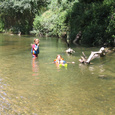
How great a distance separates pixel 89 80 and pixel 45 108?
3631 millimetres

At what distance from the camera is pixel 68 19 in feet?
105

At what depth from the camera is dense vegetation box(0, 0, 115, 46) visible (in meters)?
22.9

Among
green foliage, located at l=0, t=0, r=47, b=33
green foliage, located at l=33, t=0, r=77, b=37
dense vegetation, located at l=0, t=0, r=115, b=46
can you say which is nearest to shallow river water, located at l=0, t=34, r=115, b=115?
dense vegetation, located at l=0, t=0, r=115, b=46

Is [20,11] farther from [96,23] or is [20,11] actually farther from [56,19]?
[96,23]

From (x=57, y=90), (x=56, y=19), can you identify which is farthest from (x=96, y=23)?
(x=57, y=90)

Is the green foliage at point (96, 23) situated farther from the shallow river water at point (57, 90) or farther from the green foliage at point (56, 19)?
the shallow river water at point (57, 90)

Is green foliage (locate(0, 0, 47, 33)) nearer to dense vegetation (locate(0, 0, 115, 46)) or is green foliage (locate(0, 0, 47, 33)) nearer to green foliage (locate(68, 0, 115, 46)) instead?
dense vegetation (locate(0, 0, 115, 46))

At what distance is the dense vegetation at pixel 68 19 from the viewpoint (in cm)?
2292

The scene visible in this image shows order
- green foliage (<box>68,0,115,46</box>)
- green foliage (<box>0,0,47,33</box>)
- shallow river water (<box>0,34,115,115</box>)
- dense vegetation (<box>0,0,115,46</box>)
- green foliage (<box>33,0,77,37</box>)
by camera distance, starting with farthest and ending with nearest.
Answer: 1. green foliage (<box>0,0,47,33</box>)
2. green foliage (<box>33,0,77,37</box>)
3. dense vegetation (<box>0,0,115,46</box>)
4. green foliage (<box>68,0,115,46</box>)
5. shallow river water (<box>0,34,115,115</box>)

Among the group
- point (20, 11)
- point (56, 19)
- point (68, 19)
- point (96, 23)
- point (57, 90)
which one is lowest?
point (57, 90)

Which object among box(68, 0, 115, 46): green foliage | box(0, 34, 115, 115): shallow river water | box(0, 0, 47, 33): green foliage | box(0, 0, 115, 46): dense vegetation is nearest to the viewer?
box(0, 34, 115, 115): shallow river water

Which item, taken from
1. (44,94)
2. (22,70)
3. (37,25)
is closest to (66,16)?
(37,25)

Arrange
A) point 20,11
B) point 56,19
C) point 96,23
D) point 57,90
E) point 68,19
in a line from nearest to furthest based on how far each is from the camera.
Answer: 1. point 57,90
2. point 96,23
3. point 68,19
4. point 56,19
5. point 20,11

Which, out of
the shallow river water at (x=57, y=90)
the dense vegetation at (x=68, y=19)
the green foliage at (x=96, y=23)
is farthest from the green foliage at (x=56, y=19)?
the shallow river water at (x=57, y=90)
